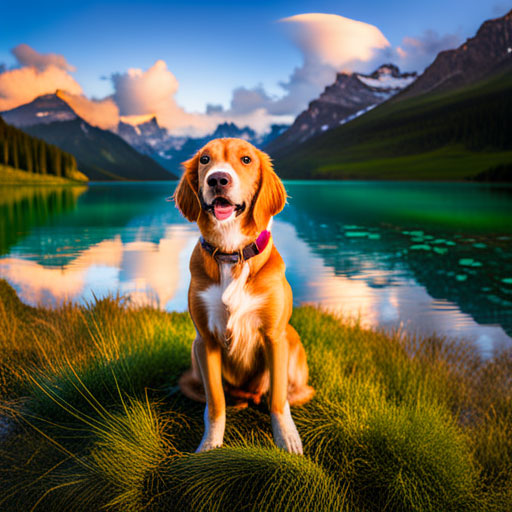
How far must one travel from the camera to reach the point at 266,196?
2.96 m

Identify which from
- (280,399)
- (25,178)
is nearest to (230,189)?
(280,399)

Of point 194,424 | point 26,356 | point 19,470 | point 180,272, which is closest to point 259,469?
point 194,424

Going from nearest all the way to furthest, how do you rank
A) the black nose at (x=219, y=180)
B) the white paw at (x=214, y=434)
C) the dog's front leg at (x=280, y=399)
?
the black nose at (x=219, y=180), the dog's front leg at (x=280, y=399), the white paw at (x=214, y=434)

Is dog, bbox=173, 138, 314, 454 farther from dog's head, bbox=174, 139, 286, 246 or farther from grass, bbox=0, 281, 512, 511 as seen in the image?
grass, bbox=0, 281, 512, 511

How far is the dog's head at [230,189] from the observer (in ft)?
9.06

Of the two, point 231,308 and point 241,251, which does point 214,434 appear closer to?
point 231,308

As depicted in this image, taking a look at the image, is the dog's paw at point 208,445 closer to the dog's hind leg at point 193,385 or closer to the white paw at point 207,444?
the white paw at point 207,444

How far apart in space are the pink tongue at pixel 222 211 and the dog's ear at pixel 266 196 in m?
0.20

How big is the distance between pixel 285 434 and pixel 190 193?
207 centimetres

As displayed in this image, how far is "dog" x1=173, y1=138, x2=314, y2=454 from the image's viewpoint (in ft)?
9.41

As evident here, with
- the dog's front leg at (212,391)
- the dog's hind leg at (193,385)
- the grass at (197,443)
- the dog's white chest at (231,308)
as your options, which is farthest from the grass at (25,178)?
the dog's white chest at (231,308)

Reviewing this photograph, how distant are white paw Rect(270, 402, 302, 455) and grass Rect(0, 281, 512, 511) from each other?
0.09m

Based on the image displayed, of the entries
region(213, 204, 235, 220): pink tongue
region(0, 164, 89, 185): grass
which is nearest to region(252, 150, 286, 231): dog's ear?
region(213, 204, 235, 220): pink tongue

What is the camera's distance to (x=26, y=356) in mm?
4684
